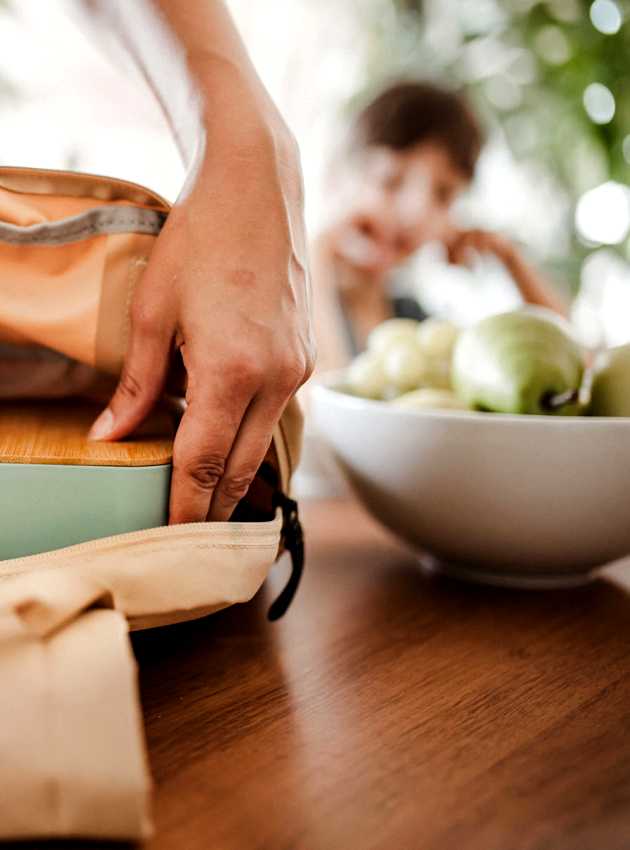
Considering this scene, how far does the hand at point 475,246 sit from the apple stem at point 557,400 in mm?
1085

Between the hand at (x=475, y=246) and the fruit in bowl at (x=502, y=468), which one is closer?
the fruit in bowl at (x=502, y=468)

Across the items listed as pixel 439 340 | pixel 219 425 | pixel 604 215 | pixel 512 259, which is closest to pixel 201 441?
pixel 219 425

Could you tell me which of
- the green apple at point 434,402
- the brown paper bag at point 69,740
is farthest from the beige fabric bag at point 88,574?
the green apple at point 434,402

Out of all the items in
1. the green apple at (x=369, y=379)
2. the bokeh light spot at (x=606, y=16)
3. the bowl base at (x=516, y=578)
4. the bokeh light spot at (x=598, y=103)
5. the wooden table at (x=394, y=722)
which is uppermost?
the bokeh light spot at (x=606, y=16)

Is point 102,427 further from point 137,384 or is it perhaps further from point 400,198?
point 400,198

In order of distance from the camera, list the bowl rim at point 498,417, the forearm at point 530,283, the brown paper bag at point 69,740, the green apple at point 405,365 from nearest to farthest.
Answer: the brown paper bag at point 69,740 → the bowl rim at point 498,417 → the green apple at point 405,365 → the forearm at point 530,283

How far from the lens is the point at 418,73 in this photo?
2.12 meters

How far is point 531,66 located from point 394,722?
217cm

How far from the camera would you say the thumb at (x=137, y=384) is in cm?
34

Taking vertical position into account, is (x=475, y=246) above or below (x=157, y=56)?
A: below

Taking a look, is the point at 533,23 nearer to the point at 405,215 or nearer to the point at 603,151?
the point at 603,151

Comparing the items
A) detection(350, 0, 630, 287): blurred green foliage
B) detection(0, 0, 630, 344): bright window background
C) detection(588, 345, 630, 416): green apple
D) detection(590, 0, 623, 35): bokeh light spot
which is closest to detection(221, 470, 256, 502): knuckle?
detection(588, 345, 630, 416): green apple

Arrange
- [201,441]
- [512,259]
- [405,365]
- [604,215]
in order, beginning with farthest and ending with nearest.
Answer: [604,215]
[512,259]
[405,365]
[201,441]

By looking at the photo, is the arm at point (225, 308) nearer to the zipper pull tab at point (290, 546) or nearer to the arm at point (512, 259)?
the zipper pull tab at point (290, 546)
